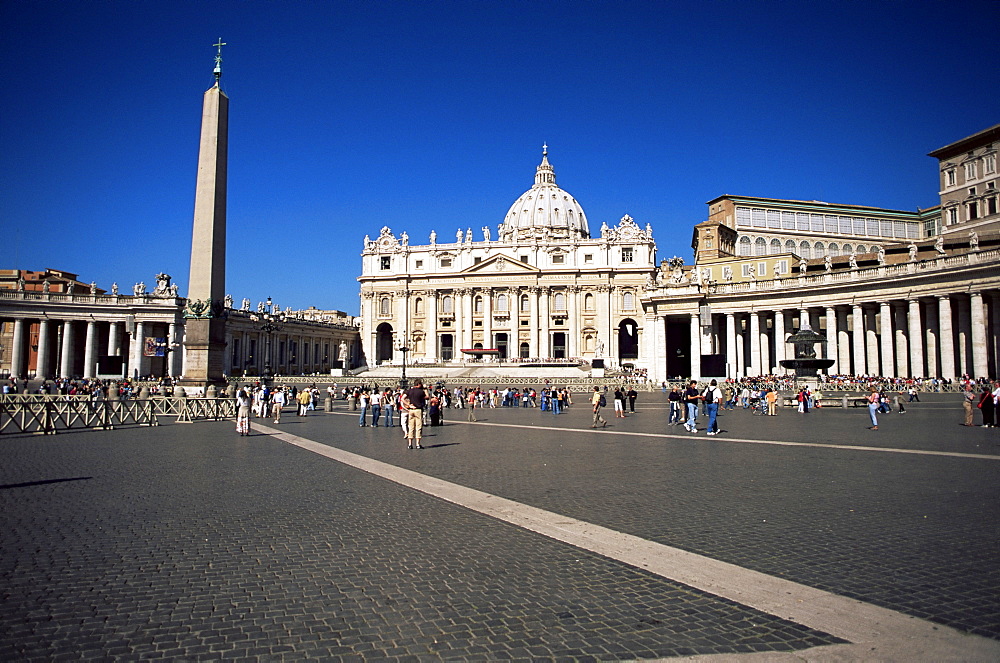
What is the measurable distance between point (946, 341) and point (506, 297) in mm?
54349

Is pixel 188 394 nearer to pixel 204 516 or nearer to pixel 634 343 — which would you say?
pixel 204 516

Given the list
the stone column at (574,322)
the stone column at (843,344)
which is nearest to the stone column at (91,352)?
the stone column at (574,322)

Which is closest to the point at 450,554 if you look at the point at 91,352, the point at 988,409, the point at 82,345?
the point at 988,409

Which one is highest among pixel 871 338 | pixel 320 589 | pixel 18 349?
pixel 871 338

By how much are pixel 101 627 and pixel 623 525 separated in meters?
4.33

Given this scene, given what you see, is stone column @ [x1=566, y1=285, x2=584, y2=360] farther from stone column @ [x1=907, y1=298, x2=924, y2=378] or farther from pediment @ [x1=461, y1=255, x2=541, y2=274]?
stone column @ [x1=907, y1=298, x2=924, y2=378]

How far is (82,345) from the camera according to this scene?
56031mm

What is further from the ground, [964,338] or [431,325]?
[431,325]

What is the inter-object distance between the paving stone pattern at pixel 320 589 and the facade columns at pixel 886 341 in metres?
38.3

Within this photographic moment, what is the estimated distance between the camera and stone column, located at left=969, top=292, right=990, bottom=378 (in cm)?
3269

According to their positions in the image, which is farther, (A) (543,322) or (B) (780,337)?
(A) (543,322)

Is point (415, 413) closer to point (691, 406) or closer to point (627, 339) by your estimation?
point (691, 406)

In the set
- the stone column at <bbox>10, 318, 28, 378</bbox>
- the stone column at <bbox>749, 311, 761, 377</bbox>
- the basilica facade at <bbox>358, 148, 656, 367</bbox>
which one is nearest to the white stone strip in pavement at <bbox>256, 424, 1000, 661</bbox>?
the stone column at <bbox>749, 311, 761, 377</bbox>

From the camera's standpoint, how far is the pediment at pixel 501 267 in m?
82.6
